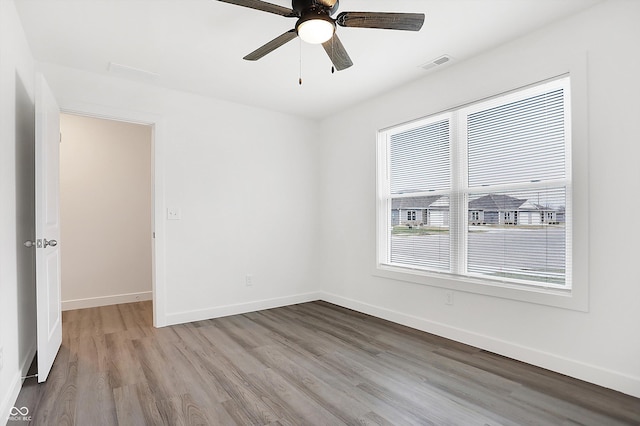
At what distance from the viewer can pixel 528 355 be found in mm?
2682

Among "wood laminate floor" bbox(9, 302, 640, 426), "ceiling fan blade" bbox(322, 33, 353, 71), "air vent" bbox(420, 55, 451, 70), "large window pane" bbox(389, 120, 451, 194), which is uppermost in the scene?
"air vent" bbox(420, 55, 451, 70)

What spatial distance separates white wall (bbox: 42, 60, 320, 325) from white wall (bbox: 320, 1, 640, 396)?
159cm

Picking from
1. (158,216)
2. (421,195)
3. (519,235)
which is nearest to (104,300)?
(158,216)

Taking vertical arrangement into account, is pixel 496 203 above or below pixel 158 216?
above

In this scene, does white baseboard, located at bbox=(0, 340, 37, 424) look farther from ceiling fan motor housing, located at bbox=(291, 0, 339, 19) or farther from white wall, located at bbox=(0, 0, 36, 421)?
ceiling fan motor housing, located at bbox=(291, 0, 339, 19)

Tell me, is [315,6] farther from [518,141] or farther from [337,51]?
[518,141]

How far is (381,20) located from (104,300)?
4738 mm

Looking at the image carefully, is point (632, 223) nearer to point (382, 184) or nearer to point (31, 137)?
point (382, 184)

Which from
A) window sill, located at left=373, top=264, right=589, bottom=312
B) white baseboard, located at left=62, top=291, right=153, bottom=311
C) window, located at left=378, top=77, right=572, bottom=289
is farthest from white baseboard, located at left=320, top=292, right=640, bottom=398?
white baseboard, located at left=62, top=291, right=153, bottom=311

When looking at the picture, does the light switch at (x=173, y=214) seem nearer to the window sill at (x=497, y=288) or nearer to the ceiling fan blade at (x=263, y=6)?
the window sill at (x=497, y=288)

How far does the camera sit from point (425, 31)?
8.68 feet

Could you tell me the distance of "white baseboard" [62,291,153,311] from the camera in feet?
14.5

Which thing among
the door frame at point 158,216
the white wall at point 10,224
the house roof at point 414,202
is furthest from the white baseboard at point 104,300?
the house roof at point 414,202

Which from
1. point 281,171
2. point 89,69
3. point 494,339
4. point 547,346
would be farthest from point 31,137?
point 547,346
